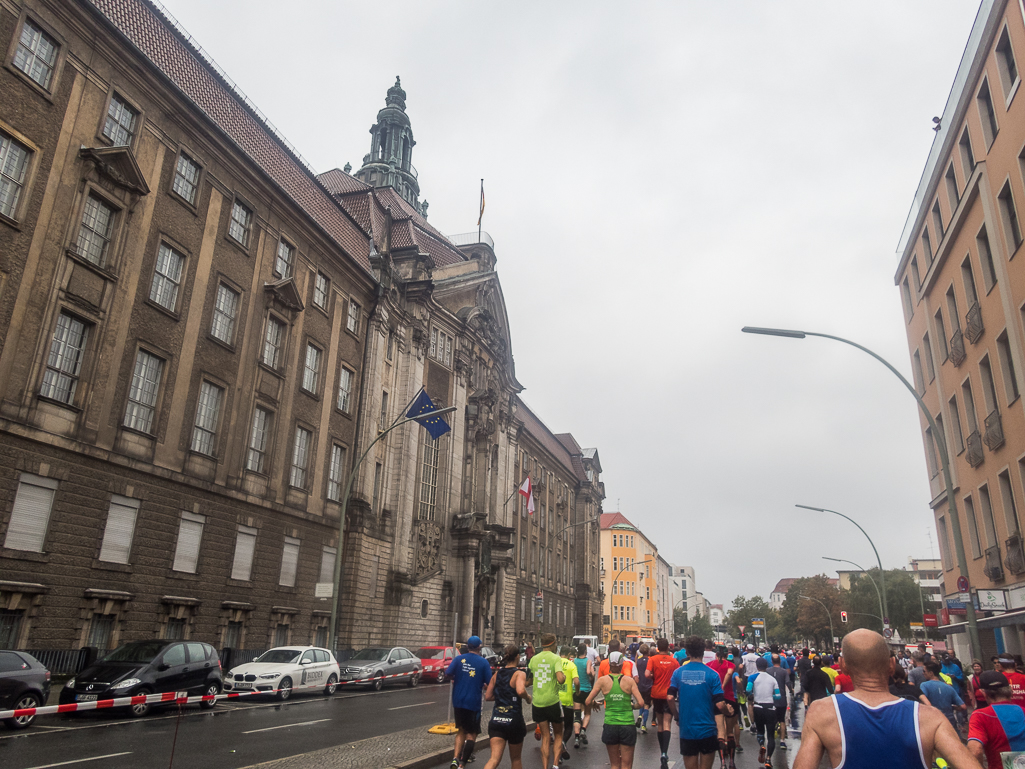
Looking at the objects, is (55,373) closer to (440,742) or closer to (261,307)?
(261,307)

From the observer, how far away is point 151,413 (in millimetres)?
23000

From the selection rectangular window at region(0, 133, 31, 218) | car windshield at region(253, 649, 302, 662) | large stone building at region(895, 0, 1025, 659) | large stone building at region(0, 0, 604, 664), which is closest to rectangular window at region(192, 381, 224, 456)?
large stone building at region(0, 0, 604, 664)

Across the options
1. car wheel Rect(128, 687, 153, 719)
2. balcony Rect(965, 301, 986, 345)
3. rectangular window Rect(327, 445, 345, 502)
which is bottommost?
car wheel Rect(128, 687, 153, 719)

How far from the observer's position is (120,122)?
881 inches

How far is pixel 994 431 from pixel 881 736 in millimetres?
25019

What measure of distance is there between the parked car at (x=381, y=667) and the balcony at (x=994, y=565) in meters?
21.0

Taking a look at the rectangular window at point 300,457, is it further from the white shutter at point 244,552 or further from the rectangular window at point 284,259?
the rectangular window at point 284,259

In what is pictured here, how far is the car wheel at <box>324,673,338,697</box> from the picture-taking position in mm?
22406

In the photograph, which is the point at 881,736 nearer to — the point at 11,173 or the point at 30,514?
the point at 30,514

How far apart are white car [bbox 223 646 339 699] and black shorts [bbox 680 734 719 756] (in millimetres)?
14784

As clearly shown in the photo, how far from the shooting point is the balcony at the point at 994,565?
2444cm

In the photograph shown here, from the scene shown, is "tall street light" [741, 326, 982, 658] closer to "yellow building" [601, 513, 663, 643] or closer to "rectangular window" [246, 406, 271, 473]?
"rectangular window" [246, 406, 271, 473]

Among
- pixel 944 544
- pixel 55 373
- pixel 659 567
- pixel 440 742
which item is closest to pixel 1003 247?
pixel 944 544

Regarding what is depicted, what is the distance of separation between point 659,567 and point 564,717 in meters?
128
